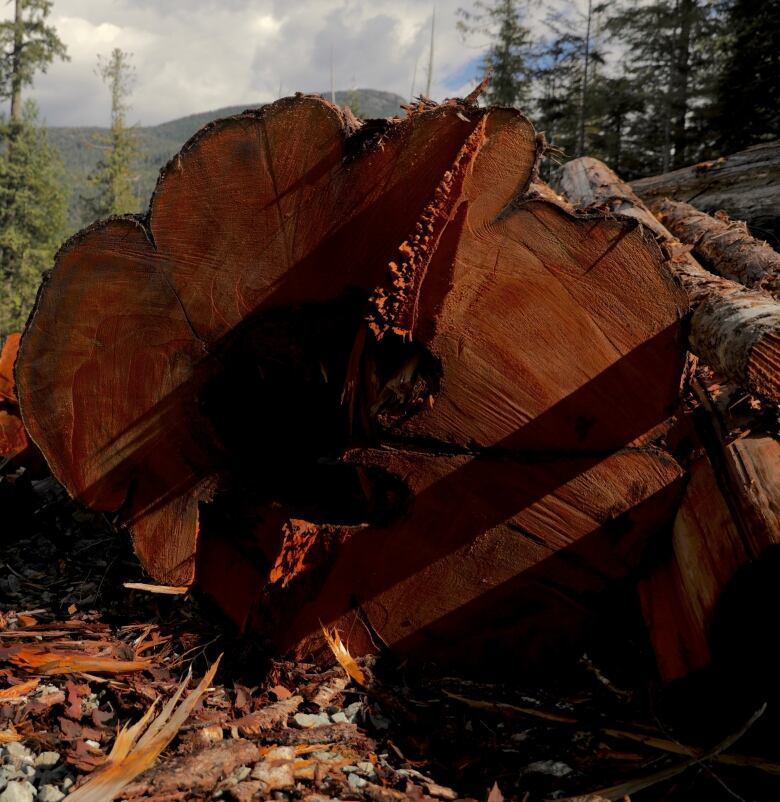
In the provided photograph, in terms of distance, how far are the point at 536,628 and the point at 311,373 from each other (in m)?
1.02

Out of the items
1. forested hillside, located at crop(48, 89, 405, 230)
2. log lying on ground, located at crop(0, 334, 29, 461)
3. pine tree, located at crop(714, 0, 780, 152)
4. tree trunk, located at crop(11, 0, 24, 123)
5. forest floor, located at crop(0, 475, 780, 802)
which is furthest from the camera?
forested hillside, located at crop(48, 89, 405, 230)

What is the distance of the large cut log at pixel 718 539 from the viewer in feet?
5.17

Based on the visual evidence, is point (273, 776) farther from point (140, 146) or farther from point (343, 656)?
point (140, 146)

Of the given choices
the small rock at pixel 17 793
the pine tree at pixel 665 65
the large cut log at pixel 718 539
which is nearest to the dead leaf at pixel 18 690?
the small rock at pixel 17 793

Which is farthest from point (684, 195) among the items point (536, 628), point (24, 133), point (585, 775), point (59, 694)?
point (24, 133)

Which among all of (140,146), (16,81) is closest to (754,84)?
(16,81)

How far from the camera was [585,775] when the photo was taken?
155cm

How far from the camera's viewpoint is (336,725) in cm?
174

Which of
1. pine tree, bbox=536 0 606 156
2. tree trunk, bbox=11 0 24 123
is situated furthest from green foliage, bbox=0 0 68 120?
pine tree, bbox=536 0 606 156

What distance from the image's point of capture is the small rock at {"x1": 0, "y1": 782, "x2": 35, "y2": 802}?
1377 millimetres

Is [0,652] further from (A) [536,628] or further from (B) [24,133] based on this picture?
(B) [24,133]

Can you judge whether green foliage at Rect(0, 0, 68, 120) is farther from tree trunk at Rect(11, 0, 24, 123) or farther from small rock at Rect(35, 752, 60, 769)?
small rock at Rect(35, 752, 60, 769)

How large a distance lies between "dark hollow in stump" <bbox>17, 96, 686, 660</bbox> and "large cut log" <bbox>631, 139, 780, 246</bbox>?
368 centimetres

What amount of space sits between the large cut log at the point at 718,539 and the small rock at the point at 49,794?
1.52 meters
